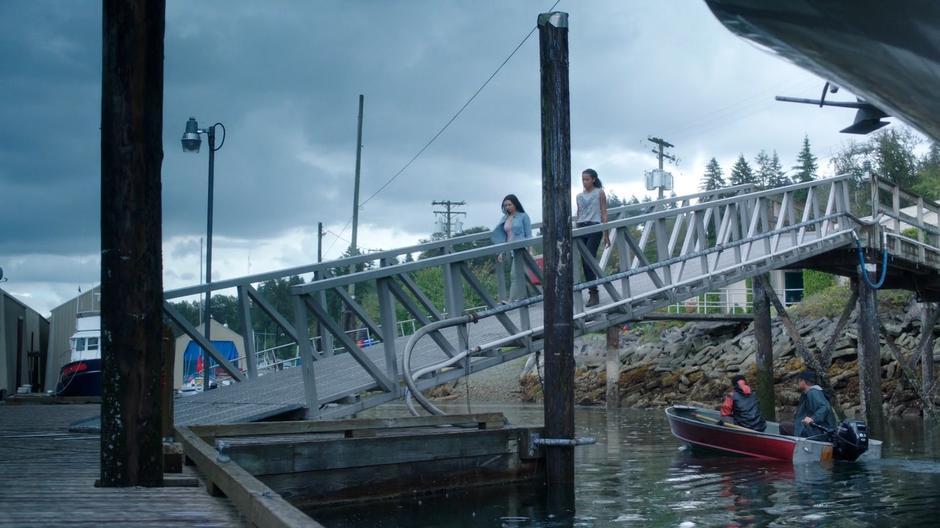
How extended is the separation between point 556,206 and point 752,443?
7516 mm

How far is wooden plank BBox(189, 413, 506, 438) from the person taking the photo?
10.2 meters

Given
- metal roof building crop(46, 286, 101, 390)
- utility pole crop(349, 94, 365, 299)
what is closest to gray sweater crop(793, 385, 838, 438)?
utility pole crop(349, 94, 365, 299)

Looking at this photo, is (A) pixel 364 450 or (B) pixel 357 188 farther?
(B) pixel 357 188

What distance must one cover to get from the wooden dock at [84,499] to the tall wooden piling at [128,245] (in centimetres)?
31

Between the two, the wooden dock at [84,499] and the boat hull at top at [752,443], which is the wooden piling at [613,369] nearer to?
the boat hull at top at [752,443]

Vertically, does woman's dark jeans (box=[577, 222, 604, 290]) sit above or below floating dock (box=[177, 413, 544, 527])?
above

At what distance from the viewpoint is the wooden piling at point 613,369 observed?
109 feet

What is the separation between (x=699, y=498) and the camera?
39.9ft

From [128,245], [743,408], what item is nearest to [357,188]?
[743,408]

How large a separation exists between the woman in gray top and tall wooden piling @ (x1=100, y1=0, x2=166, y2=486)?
349 inches

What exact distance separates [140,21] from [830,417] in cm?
1280

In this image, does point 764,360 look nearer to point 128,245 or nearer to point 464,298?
point 464,298

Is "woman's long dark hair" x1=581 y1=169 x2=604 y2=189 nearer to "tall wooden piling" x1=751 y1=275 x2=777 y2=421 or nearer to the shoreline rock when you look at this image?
"tall wooden piling" x1=751 y1=275 x2=777 y2=421

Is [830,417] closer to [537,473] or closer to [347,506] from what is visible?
[537,473]
